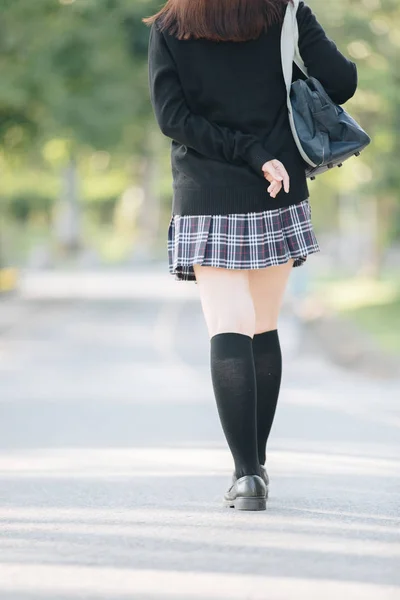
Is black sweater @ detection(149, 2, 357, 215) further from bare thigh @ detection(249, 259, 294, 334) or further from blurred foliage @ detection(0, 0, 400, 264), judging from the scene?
blurred foliage @ detection(0, 0, 400, 264)

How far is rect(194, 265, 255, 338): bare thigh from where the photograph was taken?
477 cm

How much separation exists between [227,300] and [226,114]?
0.59 m

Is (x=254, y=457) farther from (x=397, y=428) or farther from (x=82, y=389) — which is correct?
(x=82, y=389)

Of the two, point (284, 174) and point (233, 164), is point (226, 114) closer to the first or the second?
point (233, 164)

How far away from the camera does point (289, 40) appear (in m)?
4.78

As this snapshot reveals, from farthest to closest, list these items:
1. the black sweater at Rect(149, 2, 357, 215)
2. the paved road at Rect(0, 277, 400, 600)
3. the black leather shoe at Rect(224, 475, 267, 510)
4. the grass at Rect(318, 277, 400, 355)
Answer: the grass at Rect(318, 277, 400, 355), the black sweater at Rect(149, 2, 357, 215), the black leather shoe at Rect(224, 475, 267, 510), the paved road at Rect(0, 277, 400, 600)

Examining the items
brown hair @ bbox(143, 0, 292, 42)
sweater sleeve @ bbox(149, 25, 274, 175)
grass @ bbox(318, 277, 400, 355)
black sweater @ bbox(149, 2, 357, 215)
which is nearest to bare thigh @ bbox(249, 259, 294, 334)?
black sweater @ bbox(149, 2, 357, 215)

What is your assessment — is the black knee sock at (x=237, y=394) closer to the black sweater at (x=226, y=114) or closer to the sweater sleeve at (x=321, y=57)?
the black sweater at (x=226, y=114)

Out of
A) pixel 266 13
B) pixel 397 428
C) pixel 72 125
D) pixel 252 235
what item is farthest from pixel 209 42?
pixel 72 125

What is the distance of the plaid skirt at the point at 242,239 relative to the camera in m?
4.75

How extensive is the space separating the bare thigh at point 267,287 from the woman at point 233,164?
0.03 metres

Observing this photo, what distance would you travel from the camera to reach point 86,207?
80.0m

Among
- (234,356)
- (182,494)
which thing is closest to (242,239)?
(234,356)

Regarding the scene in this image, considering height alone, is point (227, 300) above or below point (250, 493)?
above
